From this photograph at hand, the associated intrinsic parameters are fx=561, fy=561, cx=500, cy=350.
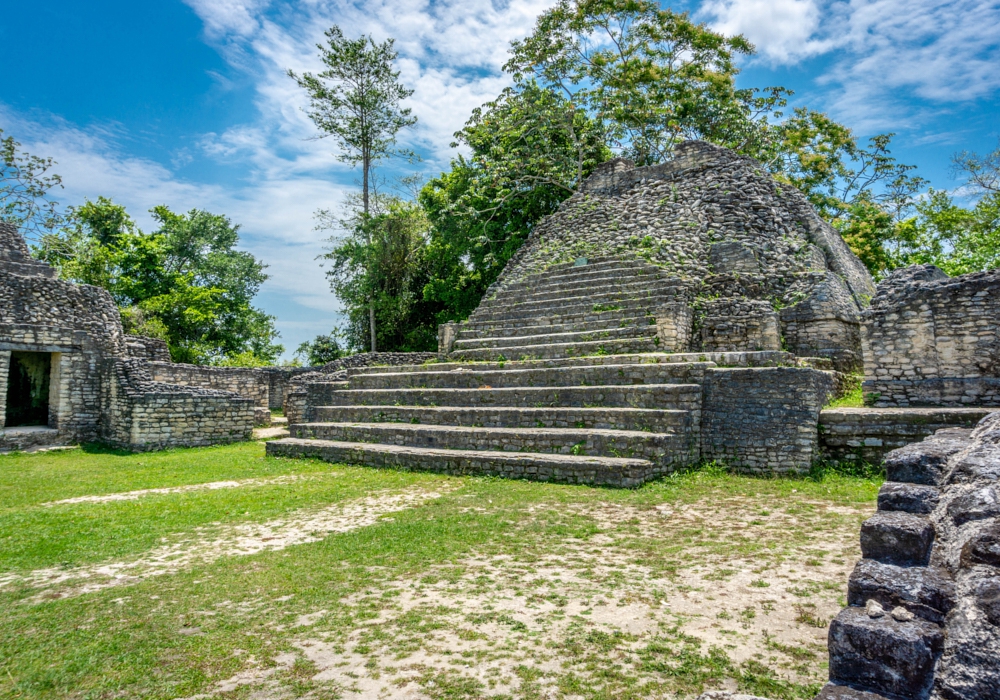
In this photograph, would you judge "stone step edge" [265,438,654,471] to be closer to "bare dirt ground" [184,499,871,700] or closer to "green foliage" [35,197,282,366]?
"bare dirt ground" [184,499,871,700]

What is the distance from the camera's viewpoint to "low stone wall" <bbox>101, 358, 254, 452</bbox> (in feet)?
38.3

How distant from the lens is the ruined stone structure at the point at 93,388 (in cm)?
1181

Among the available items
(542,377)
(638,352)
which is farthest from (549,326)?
(542,377)

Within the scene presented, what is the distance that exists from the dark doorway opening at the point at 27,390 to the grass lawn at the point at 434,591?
9621 millimetres

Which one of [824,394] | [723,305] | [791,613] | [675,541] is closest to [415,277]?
[723,305]

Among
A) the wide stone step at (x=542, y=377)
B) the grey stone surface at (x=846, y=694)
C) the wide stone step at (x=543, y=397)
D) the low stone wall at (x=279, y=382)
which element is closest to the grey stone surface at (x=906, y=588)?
the grey stone surface at (x=846, y=694)

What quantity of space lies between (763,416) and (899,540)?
5.22 m

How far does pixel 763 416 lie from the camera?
7582mm

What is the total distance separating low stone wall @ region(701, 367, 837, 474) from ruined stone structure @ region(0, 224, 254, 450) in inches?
401

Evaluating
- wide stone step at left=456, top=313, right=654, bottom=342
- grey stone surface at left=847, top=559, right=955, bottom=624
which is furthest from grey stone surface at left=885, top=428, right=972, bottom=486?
wide stone step at left=456, top=313, right=654, bottom=342

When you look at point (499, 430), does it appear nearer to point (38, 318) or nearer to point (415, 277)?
point (38, 318)

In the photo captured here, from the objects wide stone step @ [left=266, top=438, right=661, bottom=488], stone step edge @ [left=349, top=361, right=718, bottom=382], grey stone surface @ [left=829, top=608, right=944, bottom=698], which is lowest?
wide stone step @ [left=266, top=438, right=661, bottom=488]

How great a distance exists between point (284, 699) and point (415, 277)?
21785 millimetres

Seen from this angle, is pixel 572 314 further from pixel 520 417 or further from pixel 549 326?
pixel 520 417
